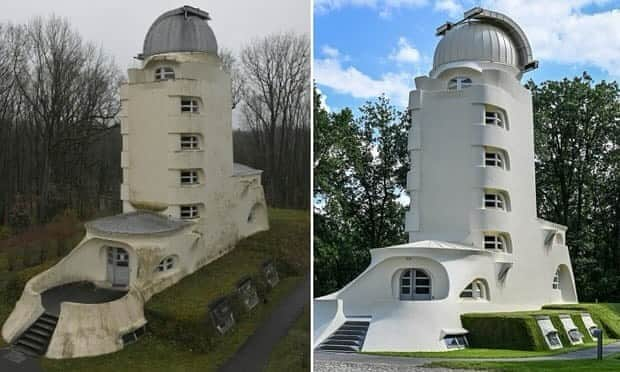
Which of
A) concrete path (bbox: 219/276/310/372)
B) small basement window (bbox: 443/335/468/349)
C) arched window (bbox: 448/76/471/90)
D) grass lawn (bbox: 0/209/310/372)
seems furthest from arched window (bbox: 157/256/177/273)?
arched window (bbox: 448/76/471/90)

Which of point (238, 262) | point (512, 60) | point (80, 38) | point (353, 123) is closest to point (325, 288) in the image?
point (353, 123)

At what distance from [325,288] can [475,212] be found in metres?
9.59

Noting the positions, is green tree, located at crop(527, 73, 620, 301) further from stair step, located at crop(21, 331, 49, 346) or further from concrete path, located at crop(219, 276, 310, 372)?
stair step, located at crop(21, 331, 49, 346)

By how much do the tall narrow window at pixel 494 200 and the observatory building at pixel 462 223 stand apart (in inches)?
1.7

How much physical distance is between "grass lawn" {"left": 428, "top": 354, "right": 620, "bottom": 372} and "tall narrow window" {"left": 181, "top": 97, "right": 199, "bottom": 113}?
29.8ft

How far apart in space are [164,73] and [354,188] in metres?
22.6

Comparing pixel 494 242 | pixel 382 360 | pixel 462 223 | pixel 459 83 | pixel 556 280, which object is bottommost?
pixel 382 360

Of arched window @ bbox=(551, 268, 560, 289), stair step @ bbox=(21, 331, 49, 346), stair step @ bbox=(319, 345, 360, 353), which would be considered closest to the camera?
stair step @ bbox=(21, 331, 49, 346)

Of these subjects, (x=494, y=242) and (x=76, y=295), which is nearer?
(x=76, y=295)

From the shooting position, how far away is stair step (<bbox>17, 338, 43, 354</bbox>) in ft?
31.3

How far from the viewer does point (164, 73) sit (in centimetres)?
1110

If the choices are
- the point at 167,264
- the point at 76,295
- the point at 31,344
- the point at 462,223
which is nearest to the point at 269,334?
the point at 167,264

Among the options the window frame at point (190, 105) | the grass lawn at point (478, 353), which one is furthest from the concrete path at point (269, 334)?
the grass lawn at point (478, 353)

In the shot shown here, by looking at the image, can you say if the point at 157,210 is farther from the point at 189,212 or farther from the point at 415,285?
the point at 415,285
